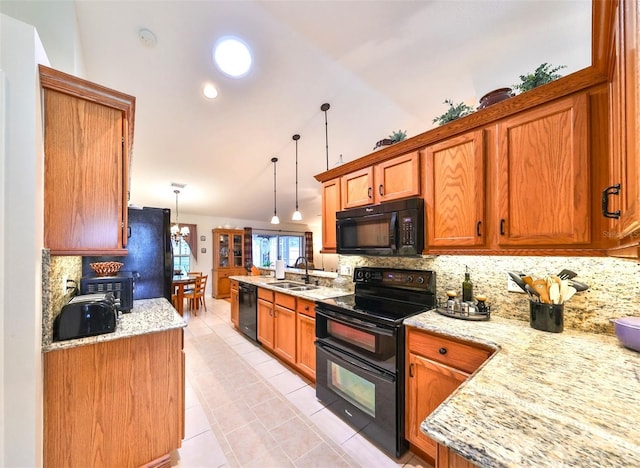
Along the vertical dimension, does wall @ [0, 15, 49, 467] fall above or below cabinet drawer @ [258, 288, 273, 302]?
above

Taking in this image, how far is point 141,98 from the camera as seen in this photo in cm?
283

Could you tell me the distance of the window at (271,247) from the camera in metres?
8.23

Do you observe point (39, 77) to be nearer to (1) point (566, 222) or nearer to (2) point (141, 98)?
(2) point (141, 98)

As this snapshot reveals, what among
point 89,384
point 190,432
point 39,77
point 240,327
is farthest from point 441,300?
point 240,327

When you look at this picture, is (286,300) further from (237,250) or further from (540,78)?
(237,250)

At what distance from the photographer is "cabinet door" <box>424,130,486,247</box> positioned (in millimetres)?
1588

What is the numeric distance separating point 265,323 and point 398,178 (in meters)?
2.40

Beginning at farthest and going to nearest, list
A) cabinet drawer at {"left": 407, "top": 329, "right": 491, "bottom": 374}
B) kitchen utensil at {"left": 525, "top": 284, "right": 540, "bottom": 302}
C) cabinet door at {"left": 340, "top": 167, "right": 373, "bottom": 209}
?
cabinet door at {"left": 340, "top": 167, "right": 373, "bottom": 209}
kitchen utensil at {"left": 525, "top": 284, "right": 540, "bottom": 302}
cabinet drawer at {"left": 407, "top": 329, "right": 491, "bottom": 374}

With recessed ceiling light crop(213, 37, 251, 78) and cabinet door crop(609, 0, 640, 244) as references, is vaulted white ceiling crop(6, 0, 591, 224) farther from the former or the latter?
cabinet door crop(609, 0, 640, 244)

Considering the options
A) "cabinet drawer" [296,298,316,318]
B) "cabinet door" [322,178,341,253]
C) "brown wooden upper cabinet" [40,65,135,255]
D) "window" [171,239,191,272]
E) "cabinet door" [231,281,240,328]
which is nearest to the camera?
"brown wooden upper cabinet" [40,65,135,255]

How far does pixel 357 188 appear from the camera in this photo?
2.37 m

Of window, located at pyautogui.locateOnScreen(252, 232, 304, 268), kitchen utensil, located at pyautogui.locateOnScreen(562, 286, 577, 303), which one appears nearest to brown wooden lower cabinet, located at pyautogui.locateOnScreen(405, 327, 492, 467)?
kitchen utensil, located at pyautogui.locateOnScreen(562, 286, 577, 303)

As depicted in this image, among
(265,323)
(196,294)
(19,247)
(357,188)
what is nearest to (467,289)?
(357,188)

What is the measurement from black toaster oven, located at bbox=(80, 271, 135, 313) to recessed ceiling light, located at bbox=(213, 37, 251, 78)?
88.4 inches
